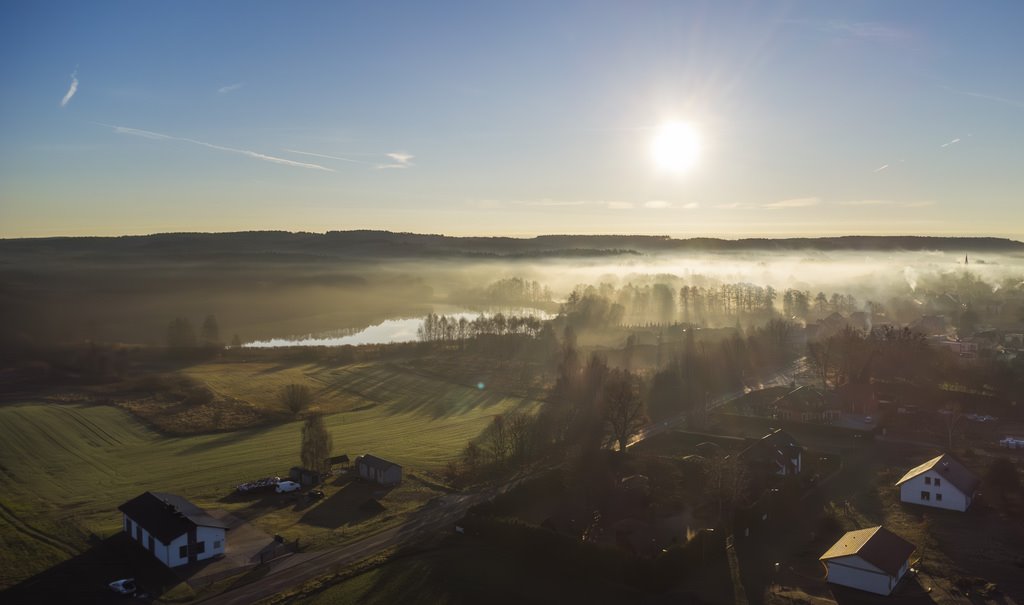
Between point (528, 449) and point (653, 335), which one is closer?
point (528, 449)

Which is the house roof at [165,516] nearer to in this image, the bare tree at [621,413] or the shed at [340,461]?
the shed at [340,461]

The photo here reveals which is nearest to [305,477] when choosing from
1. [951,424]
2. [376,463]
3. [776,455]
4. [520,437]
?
[376,463]

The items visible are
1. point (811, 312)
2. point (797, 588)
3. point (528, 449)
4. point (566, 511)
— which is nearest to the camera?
point (797, 588)

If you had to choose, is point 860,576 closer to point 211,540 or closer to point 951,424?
point 211,540

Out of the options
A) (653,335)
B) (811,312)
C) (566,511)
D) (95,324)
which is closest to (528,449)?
(566,511)

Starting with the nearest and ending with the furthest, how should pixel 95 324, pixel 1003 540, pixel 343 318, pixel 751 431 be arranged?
1. pixel 1003 540
2. pixel 751 431
3. pixel 95 324
4. pixel 343 318

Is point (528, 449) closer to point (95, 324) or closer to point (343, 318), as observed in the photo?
point (95, 324)

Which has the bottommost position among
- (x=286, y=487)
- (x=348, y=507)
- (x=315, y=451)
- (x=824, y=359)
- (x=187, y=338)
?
(x=348, y=507)
